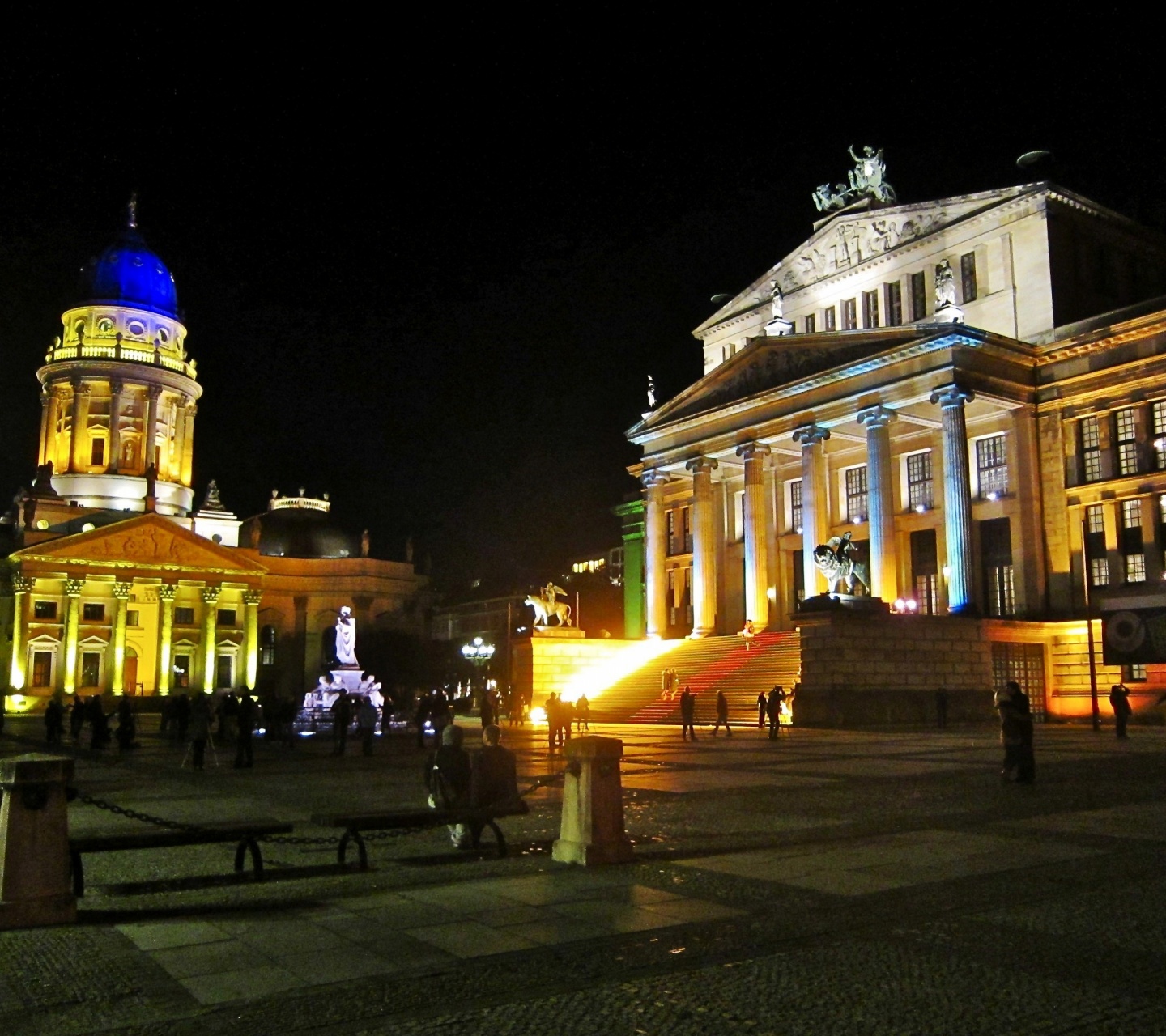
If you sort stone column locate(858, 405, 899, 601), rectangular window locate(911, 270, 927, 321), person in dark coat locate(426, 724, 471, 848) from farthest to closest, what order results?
rectangular window locate(911, 270, 927, 321) → stone column locate(858, 405, 899, 601) → person in dark coat locate(426, 724, 471, 848)

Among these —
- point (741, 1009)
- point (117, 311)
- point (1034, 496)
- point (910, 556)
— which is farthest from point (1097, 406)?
point (117, 311)

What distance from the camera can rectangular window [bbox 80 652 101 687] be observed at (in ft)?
275

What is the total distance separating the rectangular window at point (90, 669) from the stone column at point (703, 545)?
52.3m

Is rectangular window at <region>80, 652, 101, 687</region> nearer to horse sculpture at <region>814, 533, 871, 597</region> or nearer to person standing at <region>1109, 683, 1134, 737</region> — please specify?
horse sculpture at <region>814, 533, 871, 597</region>

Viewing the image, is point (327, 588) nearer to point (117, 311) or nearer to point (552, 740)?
point (117, 311)

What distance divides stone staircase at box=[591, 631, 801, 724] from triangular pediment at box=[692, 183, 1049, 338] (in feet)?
65.1

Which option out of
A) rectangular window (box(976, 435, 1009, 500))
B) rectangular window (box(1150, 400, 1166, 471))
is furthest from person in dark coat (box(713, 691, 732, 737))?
rectangular window (box(1150, 400, 1166, 471))

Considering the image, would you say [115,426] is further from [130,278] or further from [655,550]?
[655,550]

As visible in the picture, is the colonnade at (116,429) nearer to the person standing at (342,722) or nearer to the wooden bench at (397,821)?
the person standing at (342,722)

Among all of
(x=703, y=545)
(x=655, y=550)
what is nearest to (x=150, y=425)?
(x=655, y=550)

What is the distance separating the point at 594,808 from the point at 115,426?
93300mm

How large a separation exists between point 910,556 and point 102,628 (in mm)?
62784

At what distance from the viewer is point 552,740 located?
27.3 meters

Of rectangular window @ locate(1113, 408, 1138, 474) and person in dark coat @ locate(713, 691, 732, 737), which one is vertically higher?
rectangular window @ locate(1113, 408, 1138, 474)
